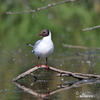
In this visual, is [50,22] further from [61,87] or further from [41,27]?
[61,87]

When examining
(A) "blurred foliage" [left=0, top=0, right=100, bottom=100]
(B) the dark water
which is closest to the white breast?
(B) the dark water

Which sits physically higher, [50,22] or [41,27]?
[41,27]

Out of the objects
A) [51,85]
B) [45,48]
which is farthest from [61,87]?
[45,48]

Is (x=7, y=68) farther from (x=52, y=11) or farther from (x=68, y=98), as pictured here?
(x=52, y=11)

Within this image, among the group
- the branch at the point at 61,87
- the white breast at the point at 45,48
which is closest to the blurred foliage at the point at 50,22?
the white breast at the point at 45,48

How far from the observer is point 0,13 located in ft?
68.0

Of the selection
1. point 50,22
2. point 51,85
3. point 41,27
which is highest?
point 51,85

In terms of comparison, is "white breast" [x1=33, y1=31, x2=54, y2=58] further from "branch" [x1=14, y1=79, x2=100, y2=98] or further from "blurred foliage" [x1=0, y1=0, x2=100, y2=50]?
"blurred foliage" [x1=0, y1=0, x2=100, y2=50]

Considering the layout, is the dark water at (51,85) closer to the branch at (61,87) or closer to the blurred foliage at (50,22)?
the branch at (61,87)

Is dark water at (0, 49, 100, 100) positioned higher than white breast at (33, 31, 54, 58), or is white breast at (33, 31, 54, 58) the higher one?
white breast at (33, 31, 54, 58)

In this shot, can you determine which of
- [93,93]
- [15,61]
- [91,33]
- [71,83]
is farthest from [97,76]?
[91,33]

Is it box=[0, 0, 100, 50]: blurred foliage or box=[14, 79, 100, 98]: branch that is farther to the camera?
box=[0, 0, 100, 50]: blurred foliage

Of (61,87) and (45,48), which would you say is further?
(45,48)

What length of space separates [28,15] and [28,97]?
40.4 feet
